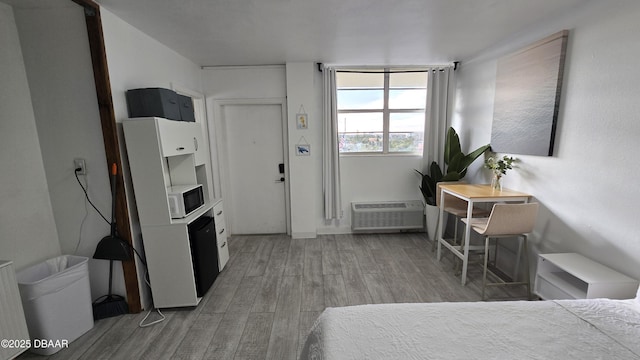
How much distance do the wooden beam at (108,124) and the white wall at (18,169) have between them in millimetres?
606

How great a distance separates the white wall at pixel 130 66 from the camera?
6.76ft

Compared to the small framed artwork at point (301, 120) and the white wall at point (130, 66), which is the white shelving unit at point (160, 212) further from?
the small framed artwork at point (301, 120)

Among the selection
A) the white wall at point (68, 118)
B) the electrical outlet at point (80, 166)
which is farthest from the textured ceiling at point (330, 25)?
the electrical outlet at point (80, 166)

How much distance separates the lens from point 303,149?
3727 millimetres

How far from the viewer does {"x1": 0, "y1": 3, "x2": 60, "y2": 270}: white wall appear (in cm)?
192

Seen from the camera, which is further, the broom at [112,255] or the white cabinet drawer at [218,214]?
the white cabinet drawer at [218,214]

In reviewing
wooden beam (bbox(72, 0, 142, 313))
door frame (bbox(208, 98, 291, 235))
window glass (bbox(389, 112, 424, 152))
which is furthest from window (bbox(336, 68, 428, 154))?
wooden beam (bbox(72, 0, 142, 313))

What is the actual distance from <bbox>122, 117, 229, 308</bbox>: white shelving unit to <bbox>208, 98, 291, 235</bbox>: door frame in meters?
1.30

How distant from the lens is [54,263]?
2.06 m

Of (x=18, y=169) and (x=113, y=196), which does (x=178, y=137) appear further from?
(x=18, y=169)

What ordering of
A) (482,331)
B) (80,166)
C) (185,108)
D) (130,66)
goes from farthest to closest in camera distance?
(185,108), (130,66), (80,166), (482,331)

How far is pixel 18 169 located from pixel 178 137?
45.7 inches

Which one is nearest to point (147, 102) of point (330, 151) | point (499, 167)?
point (330, 151)

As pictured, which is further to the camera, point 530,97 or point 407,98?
point 407,98
